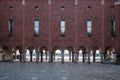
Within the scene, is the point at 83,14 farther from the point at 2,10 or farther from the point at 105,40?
the point at 2,10

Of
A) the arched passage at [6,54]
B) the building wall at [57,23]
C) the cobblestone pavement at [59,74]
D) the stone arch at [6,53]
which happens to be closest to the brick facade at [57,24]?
the building wall at [57,23]

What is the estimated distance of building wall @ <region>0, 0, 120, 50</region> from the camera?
54.6m

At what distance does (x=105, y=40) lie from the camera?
54.2m

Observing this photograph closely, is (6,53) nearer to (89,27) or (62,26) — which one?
(62,26)

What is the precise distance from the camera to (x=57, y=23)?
182 ft

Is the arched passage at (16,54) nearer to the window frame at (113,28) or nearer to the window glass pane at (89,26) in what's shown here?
the window glass pane at (89,26)

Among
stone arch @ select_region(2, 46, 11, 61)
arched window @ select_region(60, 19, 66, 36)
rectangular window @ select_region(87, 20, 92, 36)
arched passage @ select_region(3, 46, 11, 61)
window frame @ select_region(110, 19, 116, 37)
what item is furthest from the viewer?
arched passage @ select_region(3, 46, 11, 61)

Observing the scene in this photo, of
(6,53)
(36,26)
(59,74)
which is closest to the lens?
(59,74)

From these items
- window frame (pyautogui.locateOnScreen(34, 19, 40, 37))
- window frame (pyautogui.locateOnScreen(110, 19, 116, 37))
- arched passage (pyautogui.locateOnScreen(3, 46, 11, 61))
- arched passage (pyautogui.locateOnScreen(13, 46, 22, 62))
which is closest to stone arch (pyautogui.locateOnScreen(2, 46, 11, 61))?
arched passage (pyautogui.locateOnScreen(3, 46, 11, 61))

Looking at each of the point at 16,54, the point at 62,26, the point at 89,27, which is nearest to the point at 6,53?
the point at 62,26

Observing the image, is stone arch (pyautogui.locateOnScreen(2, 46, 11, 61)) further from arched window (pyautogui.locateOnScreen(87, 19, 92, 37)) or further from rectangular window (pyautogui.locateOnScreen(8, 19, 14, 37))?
arched window (pyautogui.locateOnScreen(87, 19, 92, 37))

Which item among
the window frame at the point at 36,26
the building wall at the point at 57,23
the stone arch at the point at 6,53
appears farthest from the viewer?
the stone arch at the point at 6,53

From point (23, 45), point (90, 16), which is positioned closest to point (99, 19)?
point (90, 16)

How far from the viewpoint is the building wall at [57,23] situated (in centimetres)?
5462
